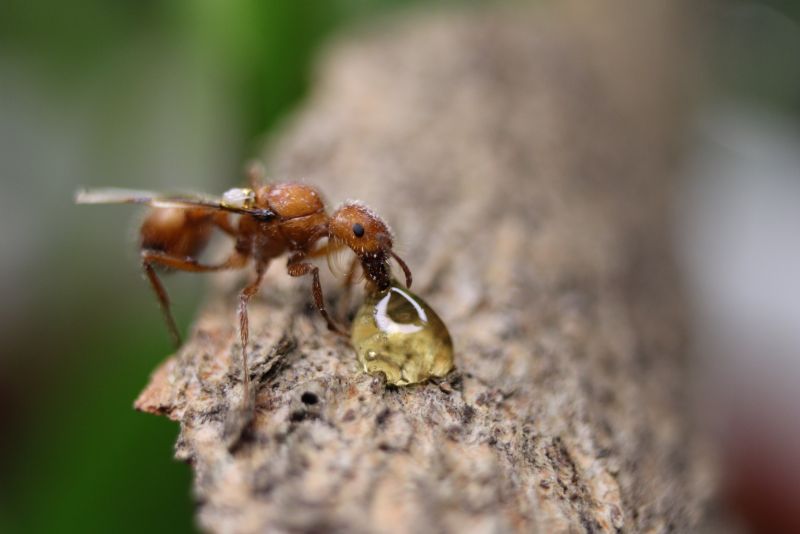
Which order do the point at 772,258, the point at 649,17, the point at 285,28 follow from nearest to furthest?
the point at 285,28, the point at 649,17, the point at 772,258

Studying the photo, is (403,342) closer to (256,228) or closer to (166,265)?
(256,228)

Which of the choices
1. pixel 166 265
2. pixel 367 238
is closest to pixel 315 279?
pixel 367 238

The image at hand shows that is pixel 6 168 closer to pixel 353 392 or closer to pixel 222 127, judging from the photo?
pixel 222 127

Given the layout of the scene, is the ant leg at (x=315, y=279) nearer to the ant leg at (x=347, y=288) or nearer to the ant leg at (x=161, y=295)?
the ant leg at (x=347, y=288)

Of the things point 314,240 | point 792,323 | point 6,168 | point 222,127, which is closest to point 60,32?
point 6,168

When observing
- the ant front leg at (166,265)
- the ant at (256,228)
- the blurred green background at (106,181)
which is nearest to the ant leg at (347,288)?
the ant at (256,228)

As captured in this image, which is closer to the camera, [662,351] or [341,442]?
[341,442]
